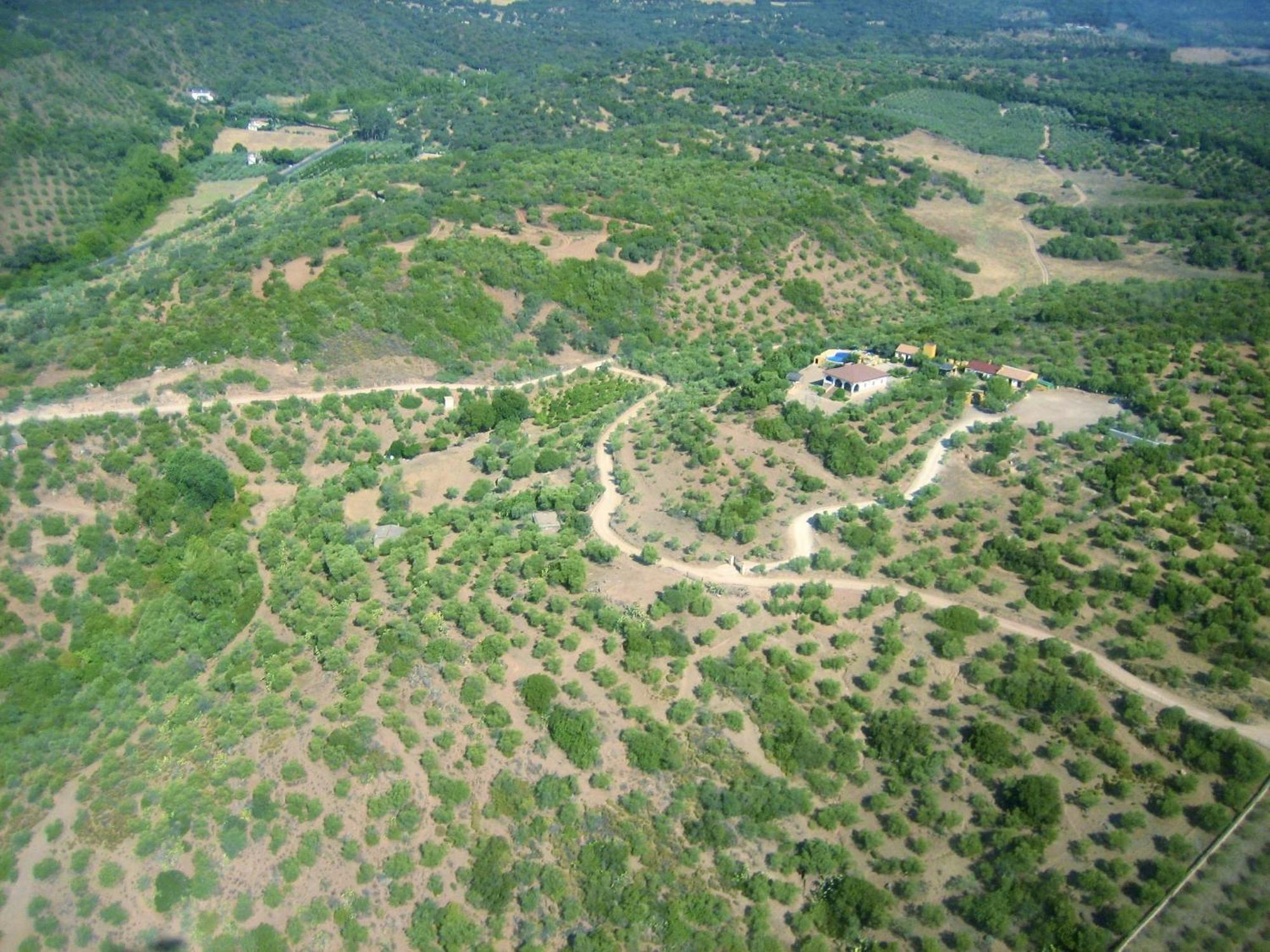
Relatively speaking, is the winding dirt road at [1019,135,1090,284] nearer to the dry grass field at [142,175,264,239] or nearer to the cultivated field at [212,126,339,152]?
the dry grass field at [142,175,264,239]

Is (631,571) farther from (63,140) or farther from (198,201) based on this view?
(63,140)

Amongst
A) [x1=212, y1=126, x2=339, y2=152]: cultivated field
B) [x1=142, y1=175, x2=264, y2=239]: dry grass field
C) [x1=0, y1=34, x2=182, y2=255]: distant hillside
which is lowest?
[x1=142, y1=175, x2=264, y2=239]: dry grass field

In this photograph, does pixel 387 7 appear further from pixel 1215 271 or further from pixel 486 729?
pixel 486 729

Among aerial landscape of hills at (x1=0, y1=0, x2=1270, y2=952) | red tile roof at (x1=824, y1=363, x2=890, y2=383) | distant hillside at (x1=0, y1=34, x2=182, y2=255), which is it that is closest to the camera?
aerial landscape of hills at (x1=0, y1=0, x2=1270, y2=952)

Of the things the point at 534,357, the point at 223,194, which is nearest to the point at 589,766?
the point at 534,357

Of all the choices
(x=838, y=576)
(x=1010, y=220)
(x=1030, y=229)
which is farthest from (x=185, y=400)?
(x=1010, y=220)

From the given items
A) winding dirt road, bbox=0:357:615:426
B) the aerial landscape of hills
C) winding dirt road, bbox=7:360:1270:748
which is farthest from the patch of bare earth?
winding dirt road, bbox=7:360:1270:748

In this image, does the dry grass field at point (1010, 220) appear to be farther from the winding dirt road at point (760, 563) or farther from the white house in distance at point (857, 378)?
the winding dirt road at point (760, 563)
